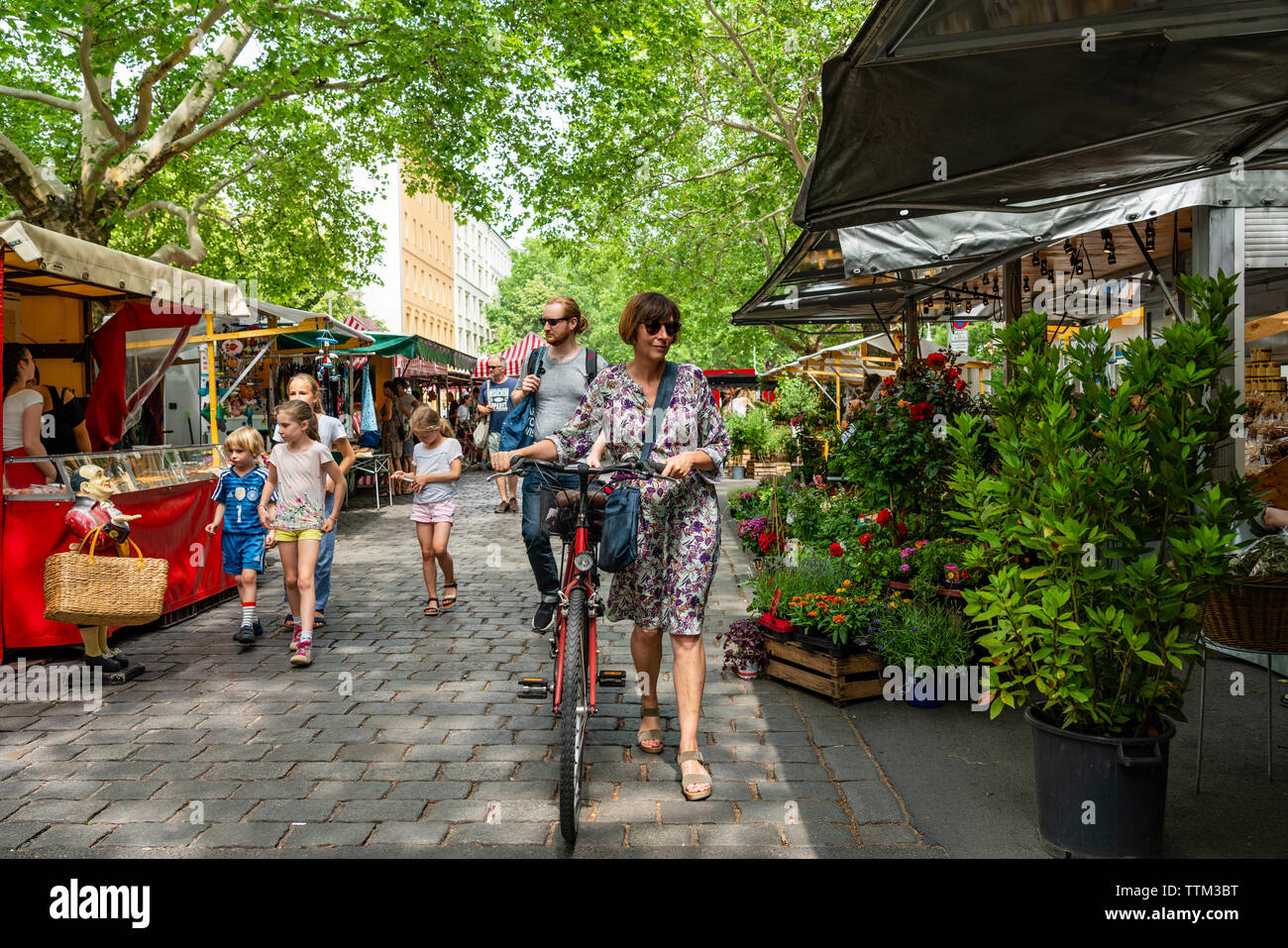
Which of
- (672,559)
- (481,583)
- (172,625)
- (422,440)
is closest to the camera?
(672,559)

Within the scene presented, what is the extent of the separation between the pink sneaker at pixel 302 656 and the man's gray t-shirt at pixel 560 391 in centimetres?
205

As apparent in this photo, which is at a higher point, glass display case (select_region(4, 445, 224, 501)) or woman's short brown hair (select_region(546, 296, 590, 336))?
woman's short brown hair (select_region(546, 296, 590, 336))

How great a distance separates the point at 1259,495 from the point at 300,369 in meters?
17.5

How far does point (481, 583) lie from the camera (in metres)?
9.32

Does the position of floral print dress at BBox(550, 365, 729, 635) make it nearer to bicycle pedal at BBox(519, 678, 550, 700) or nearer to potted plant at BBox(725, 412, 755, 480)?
bicycle pedal at BBox(519, 678, 550, 700)

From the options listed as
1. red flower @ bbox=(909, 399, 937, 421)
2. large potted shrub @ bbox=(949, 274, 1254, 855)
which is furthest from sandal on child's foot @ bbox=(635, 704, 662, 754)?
red flower @ bbox=(909, 399, 937, 421)

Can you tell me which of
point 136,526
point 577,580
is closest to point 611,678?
point 577,580

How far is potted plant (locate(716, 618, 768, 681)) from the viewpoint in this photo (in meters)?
5.88

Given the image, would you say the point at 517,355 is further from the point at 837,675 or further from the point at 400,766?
the point at 400,766

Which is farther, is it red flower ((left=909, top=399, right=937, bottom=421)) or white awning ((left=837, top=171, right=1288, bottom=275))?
red flower ((left=909, top=399, right=937, bottom=421))

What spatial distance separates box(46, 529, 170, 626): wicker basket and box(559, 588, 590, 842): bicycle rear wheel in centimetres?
319

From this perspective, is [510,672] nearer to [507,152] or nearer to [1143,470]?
[1143,470]

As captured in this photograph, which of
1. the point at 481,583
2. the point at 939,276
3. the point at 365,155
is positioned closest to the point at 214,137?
the point at 365,155

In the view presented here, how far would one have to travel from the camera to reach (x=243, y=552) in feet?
23.5
